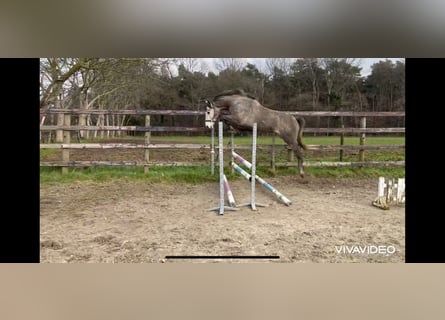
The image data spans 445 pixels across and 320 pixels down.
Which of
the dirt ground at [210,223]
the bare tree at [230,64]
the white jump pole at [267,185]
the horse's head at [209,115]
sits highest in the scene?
the bare tree at [230,64]

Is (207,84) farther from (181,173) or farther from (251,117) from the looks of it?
(181,173)

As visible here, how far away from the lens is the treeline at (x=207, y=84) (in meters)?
2.25

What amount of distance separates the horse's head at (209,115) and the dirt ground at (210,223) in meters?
0.48

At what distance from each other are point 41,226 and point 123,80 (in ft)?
3.79

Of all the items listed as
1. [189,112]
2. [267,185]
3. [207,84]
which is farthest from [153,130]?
[267,185]

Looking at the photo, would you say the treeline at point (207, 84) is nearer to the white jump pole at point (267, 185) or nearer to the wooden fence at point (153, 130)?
the wooden fence at point (153, 130)

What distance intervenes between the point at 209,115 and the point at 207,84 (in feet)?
0.77

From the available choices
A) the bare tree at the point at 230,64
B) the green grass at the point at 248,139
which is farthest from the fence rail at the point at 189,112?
the bare tree at the point at 230,64

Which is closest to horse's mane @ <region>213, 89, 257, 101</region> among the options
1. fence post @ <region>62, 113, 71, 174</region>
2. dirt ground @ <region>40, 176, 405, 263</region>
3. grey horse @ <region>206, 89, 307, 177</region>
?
grey horse @ <region>206, 89, 307, 177</region>

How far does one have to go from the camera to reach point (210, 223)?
2.28m

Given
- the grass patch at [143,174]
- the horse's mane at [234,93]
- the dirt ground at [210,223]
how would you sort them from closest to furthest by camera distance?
the dirt ground at [210,223], the horse's mane at [234,93], the grass patch at [143,174]

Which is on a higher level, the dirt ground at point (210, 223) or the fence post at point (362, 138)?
the fence post at point (362, 138)
